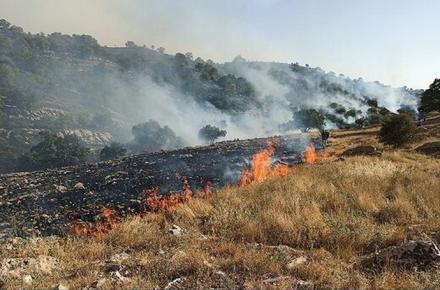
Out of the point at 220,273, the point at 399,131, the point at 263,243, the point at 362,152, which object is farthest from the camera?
the point at 399,131

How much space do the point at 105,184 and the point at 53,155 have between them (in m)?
31.5

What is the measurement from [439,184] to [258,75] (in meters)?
159

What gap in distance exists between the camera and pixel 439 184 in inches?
467

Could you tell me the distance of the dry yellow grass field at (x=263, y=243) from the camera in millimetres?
5895

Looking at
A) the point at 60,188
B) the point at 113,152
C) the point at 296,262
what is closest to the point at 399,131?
the point at 60,188

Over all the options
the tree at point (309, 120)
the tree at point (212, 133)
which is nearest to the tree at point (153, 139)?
the tree at point (212, 133)

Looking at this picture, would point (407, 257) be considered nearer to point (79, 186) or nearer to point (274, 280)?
point (274, 280)

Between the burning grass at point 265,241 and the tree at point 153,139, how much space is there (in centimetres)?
5083

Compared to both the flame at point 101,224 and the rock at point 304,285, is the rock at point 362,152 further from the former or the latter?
the rock at point 304,285

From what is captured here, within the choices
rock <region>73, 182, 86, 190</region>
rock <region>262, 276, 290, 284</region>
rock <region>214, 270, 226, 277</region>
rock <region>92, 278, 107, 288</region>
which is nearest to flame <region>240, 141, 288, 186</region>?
rock <region>73, 182, 86, 190</region>

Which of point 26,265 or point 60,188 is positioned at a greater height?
point 26,265

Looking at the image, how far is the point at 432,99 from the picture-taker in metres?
54.6

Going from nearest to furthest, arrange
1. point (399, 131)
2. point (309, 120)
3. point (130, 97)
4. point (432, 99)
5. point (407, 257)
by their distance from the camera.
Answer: point (407, 257) < point (399, 131) < point (432, 99) < point (309, 120) < point (130, 97)

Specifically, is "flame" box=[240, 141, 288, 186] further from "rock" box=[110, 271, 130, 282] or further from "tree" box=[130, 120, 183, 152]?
"tree" box=[130, 120, 183, 152]
